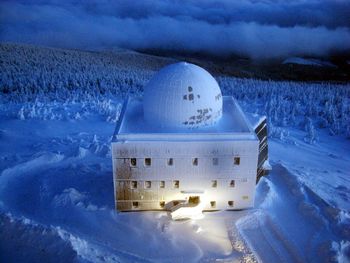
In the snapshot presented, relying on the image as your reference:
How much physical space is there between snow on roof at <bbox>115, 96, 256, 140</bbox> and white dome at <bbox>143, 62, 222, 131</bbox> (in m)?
0.29

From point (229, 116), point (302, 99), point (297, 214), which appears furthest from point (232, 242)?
point (302, 99)

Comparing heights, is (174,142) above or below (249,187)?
above

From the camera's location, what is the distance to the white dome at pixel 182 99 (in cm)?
1579

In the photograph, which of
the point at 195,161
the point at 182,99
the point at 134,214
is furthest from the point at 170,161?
the point at 134,214

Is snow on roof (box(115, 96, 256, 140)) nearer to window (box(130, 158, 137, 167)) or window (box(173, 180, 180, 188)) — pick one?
window (box(130, 158, 137, 167))

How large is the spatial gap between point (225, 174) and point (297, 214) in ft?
12.9

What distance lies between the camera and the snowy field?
13.9 meters

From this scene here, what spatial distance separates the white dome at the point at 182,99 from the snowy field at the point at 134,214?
4.23m

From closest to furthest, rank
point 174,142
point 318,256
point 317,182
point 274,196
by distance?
point 318,256
point 174,142
point 274,196
point 317,182

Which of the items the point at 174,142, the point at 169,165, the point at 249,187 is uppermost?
the point at 174,142

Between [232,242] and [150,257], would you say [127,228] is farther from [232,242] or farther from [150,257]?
[232,242]

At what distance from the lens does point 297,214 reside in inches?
654

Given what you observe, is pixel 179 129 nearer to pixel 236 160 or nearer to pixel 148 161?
pixel 148 161

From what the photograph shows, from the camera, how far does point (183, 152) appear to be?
15406mm
